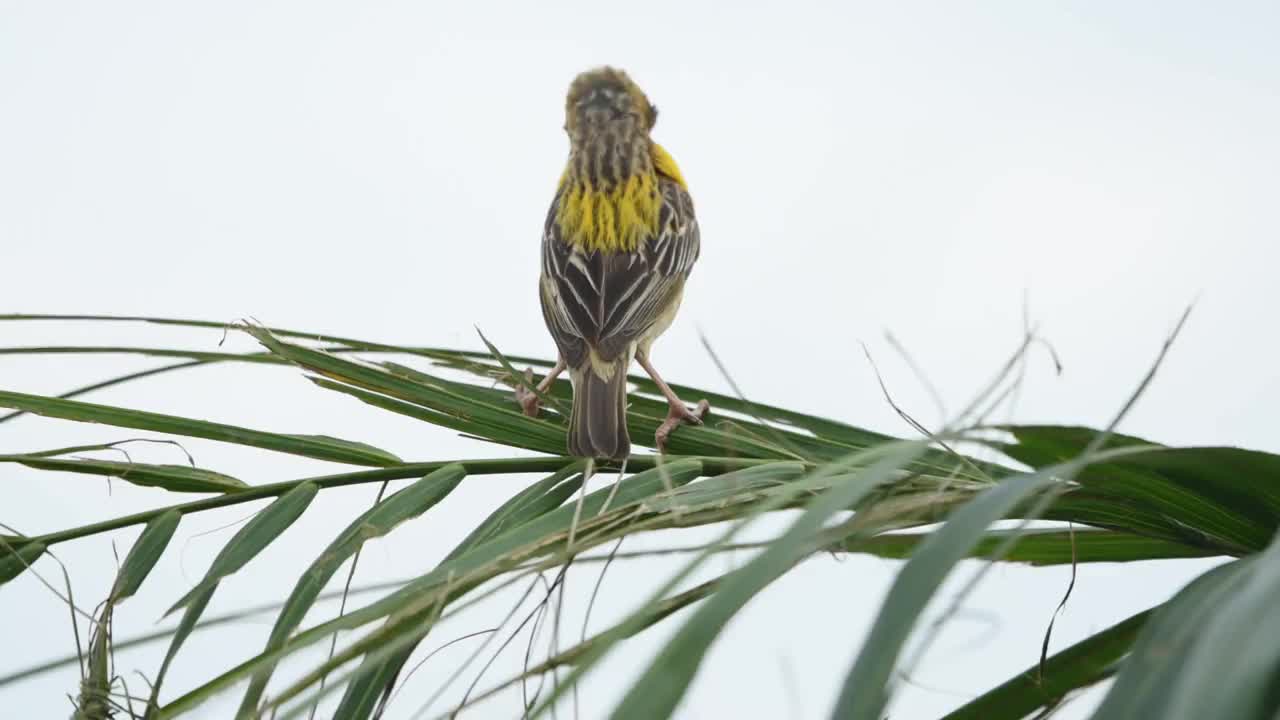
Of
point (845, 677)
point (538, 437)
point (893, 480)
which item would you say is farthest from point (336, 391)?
point (845, 677)

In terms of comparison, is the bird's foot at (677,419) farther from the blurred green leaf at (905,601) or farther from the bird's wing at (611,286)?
the blurred green leaf at (905,601)

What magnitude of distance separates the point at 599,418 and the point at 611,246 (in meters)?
1.76

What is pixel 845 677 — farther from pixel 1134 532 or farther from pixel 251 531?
pixel 251 531

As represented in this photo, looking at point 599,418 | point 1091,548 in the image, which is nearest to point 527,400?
point 599,418

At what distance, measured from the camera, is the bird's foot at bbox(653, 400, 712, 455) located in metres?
3.07

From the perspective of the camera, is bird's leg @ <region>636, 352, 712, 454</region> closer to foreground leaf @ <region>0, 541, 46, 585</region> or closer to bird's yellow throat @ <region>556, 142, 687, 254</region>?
foreground leaf @ <region>0, 541, 46, 585</region>

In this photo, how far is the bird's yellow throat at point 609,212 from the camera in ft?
16.3

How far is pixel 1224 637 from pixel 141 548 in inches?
75.6

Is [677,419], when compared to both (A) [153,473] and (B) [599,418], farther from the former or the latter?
(A) [153,473]

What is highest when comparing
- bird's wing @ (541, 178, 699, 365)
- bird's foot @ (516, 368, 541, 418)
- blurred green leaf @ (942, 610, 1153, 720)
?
bird's wing @ (541, 178, 699, 365)

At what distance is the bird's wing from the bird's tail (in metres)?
0.50

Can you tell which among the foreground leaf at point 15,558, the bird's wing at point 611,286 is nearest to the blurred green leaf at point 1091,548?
the foreground leaf at point 15,558

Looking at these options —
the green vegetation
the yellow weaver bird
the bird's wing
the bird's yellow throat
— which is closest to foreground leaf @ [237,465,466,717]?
the green vegetation

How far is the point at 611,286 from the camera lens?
4711 millimetres
